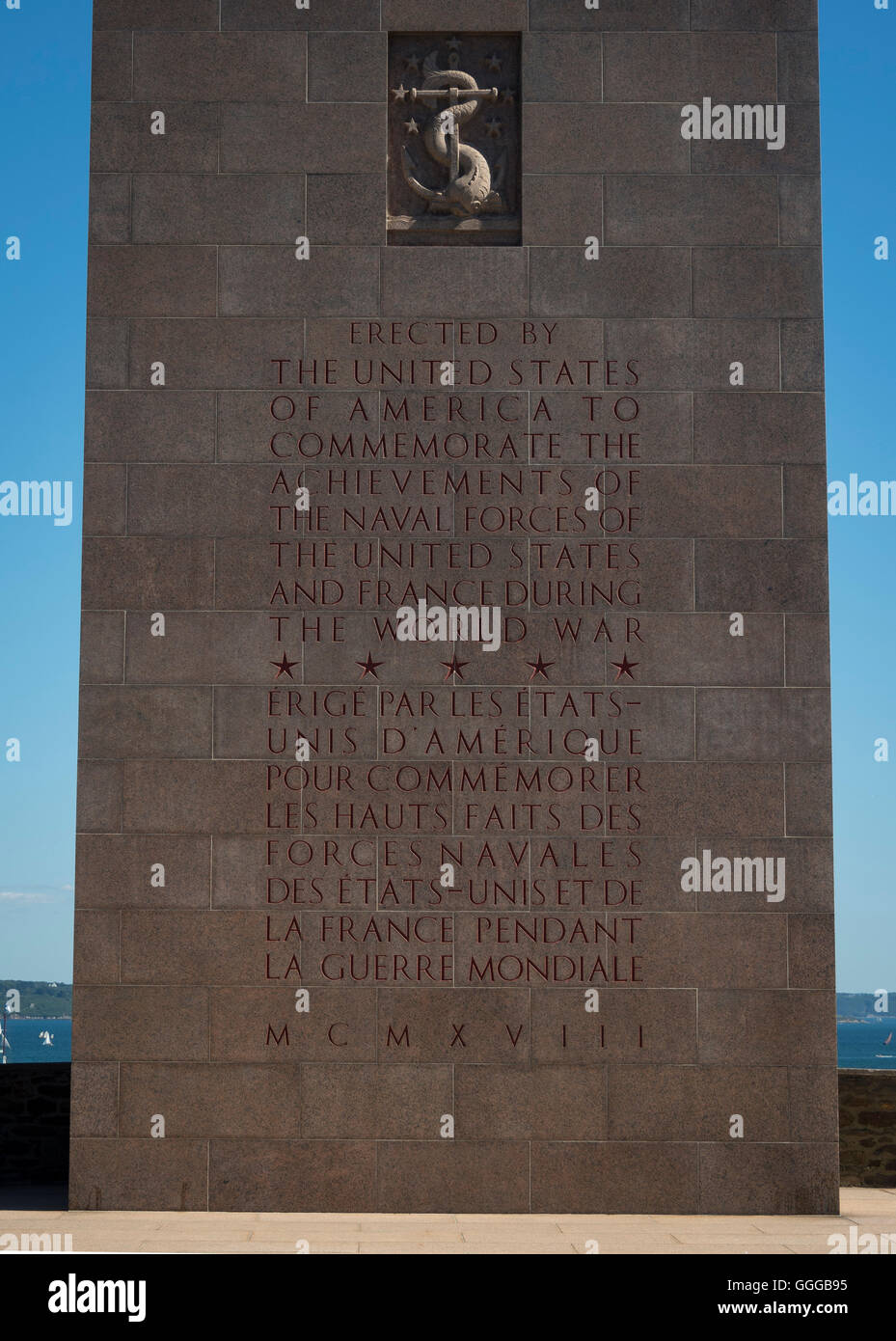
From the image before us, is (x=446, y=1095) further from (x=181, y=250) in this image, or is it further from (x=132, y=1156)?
(x=181, y=250)

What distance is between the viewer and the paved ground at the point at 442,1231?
11648 mm

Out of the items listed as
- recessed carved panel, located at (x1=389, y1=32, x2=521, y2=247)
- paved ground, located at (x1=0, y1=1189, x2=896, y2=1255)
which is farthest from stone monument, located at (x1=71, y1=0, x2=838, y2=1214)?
paved ground, located at (x1=0, y1=1189, x2=896, y2=1255)

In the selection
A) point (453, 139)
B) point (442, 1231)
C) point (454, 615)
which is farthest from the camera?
point (453, 139)

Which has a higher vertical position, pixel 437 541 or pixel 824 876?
pixel 437 541

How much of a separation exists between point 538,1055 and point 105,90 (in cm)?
1057

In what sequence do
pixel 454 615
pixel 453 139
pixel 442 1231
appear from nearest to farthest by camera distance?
pixel 442 1231 < pixel 454 615 < pixel 453 139

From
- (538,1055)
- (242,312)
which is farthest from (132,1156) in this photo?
(242,312)

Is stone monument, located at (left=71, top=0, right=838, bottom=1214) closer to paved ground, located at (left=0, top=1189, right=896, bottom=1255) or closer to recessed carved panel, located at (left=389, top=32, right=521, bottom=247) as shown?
recessed carved panel, located at (left=389, top=32, right=521, bottom=247)

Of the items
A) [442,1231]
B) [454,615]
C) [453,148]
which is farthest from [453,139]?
[442,1231]

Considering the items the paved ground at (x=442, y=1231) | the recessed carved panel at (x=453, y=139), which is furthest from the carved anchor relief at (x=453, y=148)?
the paved ground at (x=442, y=1231)

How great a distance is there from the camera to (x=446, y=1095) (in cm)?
1348

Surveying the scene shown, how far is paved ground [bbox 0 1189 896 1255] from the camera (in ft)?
38.2

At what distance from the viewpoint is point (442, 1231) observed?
12.5 metres

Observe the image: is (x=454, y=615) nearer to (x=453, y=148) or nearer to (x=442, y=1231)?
(x=453, y=148)
